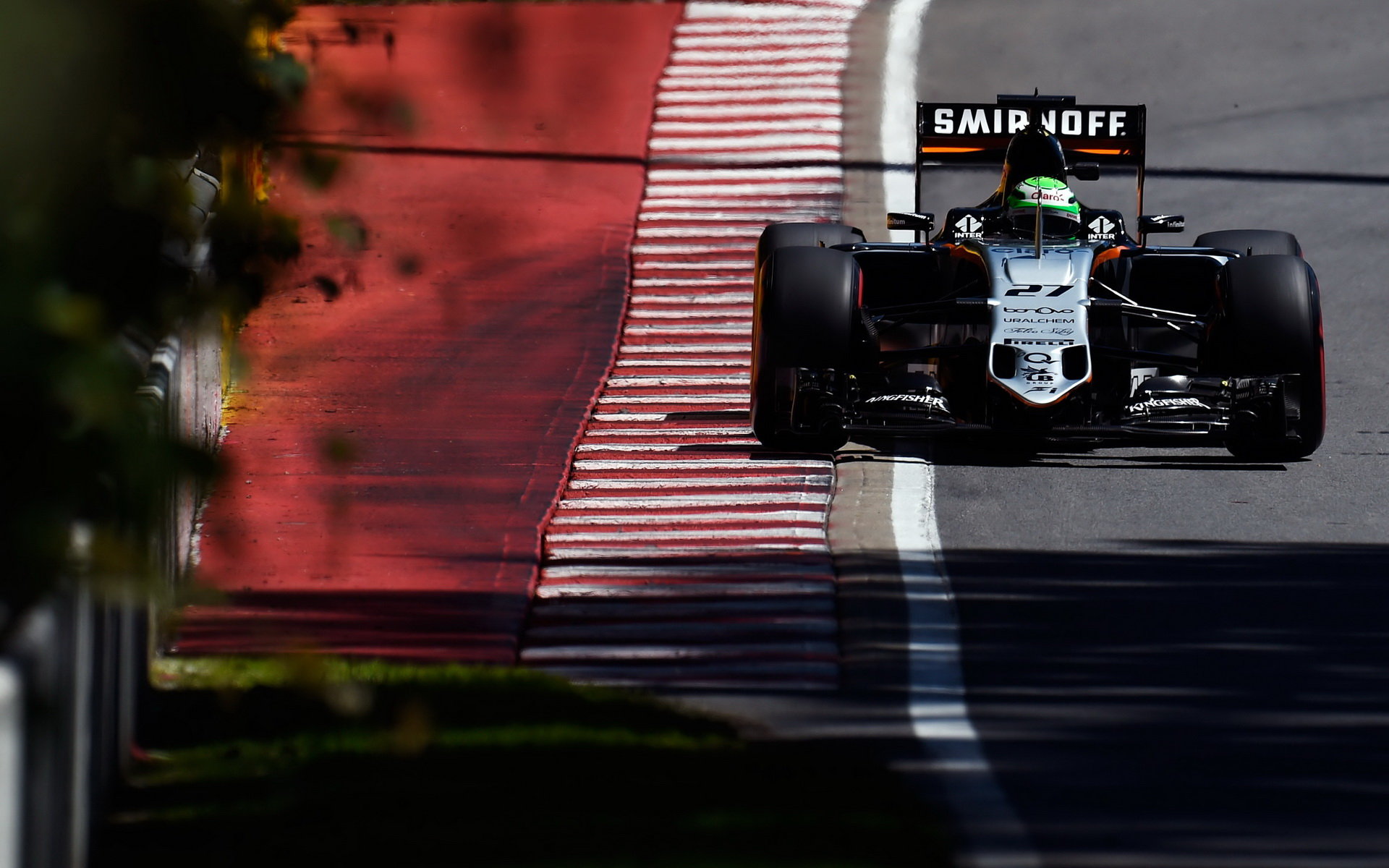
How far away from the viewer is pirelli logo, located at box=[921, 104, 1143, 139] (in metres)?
12.1

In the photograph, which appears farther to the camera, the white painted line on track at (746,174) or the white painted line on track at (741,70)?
the white painted line on track at (741,70)

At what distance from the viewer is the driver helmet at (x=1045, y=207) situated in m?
11.4

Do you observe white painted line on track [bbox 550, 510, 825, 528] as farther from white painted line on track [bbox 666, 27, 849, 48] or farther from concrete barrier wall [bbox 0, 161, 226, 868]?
white painted line on track [bbox 666, 27, 849, 48]

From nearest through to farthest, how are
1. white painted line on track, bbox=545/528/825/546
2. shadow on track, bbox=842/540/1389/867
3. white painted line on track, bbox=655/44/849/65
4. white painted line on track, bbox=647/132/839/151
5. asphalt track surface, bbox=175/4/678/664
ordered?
shadow on track, bbox=842/540/1389/867, asphalt track surface, bbox=175/4/678/664, white painted line on track, bbox=545/528/825/546, white painted line on track, bbox=647/132/839/151, white painted line on track, bbox=655/44/849/65

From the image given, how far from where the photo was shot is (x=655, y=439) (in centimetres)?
1143

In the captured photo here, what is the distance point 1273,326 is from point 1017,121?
8.13ft

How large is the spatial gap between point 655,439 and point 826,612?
311 cm

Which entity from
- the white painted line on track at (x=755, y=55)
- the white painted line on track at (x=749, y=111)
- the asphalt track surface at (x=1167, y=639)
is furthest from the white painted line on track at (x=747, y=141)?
the asphalt track surface at (x=1167, y=639)

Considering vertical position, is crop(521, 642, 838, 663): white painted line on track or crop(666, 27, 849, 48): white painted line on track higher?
crop(666, 27, 849, 48): white painted line on track

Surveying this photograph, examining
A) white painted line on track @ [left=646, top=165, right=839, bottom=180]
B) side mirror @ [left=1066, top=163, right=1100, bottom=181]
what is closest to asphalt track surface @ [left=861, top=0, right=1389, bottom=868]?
white painted line on track @ [left=646, top=165, right=839, bottom=180]

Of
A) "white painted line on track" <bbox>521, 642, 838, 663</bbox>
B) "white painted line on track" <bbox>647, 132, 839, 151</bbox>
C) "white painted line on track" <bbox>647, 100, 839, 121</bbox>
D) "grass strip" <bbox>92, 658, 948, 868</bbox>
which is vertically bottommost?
"grass strip" <bbox>92, 658, 948, 868</bbox>

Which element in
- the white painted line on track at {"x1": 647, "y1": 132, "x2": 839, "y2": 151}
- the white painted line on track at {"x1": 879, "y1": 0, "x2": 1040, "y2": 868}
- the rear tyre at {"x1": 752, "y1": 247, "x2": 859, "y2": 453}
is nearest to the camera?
the white painted line on track at {"x1": 879, "y1": 0, "x2": 1040, "y2": 868}

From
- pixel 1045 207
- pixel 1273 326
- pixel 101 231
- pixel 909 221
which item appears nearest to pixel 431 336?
pixel 909 221

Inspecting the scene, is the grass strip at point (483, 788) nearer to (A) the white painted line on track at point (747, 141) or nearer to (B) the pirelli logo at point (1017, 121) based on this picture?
(B) the pirelli logo at point (1017, 121)
